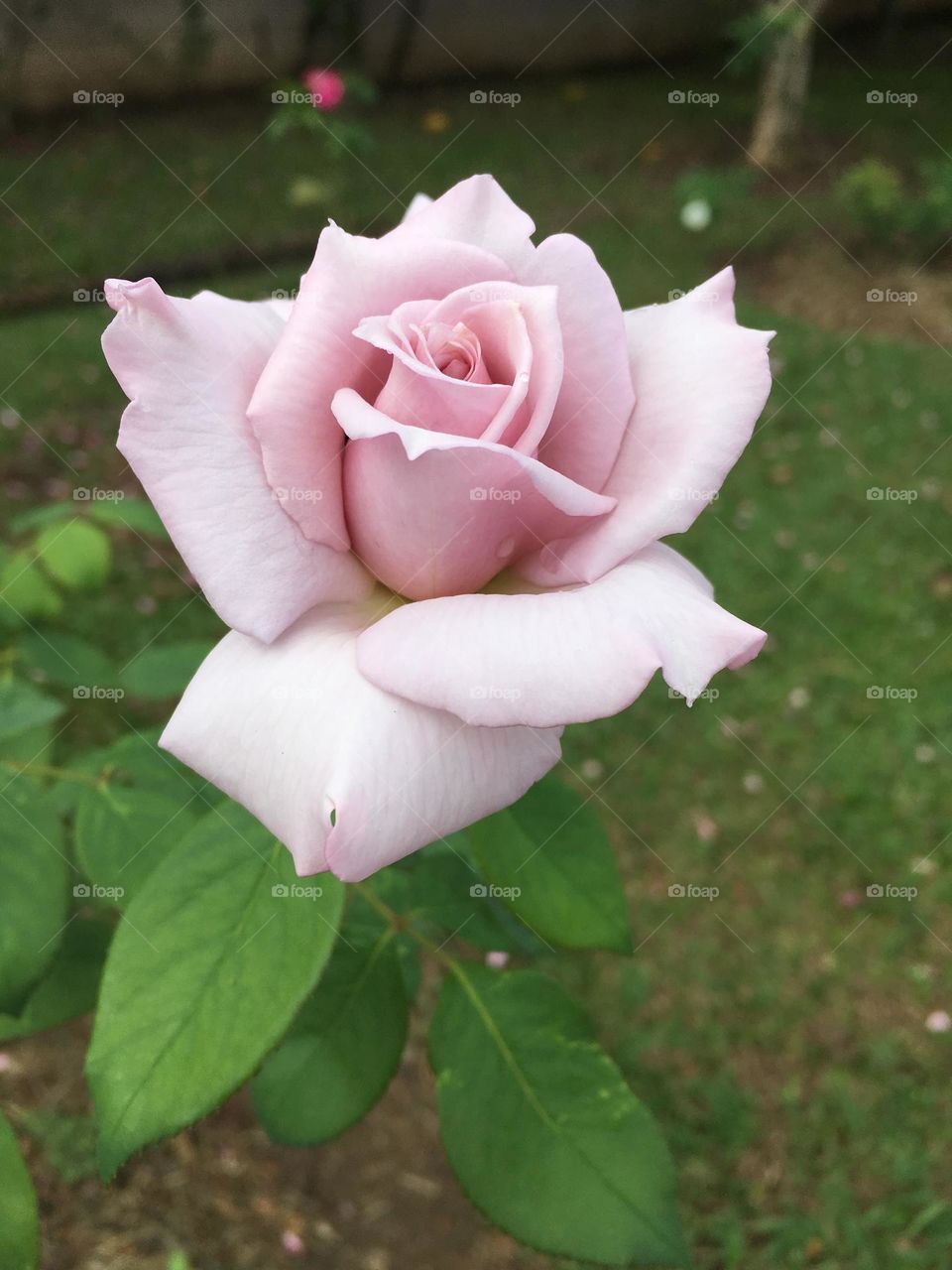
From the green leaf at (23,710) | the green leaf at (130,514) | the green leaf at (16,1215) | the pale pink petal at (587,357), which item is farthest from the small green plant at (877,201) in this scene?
the green leaf at (16,1215)

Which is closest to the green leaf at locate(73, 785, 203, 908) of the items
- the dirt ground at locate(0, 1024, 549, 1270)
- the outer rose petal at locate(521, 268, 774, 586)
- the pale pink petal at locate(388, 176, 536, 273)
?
the outer rose petal at locate(521, 268, 774, 586)

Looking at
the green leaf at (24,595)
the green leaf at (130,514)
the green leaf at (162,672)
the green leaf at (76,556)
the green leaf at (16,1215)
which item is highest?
the green leaf at (16,1215)

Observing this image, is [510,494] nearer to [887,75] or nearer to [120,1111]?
[120,1111]

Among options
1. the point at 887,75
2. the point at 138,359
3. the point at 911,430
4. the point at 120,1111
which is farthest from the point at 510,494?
the point at 887,75

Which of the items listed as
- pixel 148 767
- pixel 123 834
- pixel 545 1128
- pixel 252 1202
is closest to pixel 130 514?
pixel 148 767

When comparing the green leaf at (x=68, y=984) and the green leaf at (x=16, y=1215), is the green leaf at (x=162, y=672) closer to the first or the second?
the green leaf at (x=68, y=984)

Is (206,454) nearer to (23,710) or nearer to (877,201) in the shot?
(23,710)
